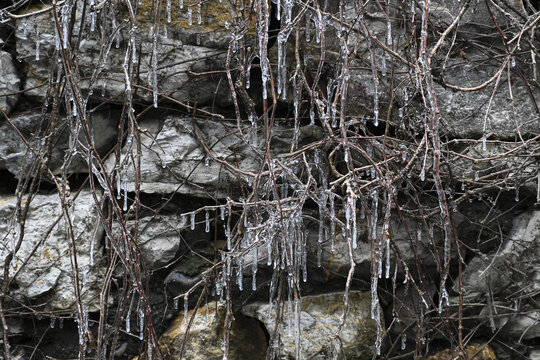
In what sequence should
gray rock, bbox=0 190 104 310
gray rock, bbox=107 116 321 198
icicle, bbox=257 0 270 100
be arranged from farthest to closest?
1. gray rock, bbox=107 116 321 198
2. gray rock, bbox=0 190 104 310
3. icicle, bbox=257 0 270 100

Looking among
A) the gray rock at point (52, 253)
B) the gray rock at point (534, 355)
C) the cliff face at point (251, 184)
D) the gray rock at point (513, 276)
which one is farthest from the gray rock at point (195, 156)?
the gray rock at point (534, 355)

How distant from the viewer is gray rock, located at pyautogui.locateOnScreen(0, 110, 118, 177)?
243cm

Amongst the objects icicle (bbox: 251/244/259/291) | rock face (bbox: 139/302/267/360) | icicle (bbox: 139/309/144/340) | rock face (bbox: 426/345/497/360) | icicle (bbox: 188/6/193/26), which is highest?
icicle (bbox: 188/6/193/26)

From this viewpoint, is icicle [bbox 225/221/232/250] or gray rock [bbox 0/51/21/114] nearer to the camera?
icicle [bbox 225/221/232/250]

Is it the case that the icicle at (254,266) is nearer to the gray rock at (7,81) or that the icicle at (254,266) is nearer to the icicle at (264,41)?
the icicle at (264,41)

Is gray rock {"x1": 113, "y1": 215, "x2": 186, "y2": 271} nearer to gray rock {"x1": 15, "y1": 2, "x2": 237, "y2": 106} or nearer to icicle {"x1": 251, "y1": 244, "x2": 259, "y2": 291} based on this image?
icicle {"x1": 251, "y1": 244, "x2": 259, "y2": 291}

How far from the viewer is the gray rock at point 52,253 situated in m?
2.36

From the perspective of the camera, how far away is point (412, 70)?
2.17 meters

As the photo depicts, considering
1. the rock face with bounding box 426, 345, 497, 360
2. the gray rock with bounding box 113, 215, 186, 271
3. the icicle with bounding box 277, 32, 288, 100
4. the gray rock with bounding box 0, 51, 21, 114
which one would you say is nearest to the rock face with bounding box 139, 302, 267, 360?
the gray rock with bounding box 113, 215, 186, 271

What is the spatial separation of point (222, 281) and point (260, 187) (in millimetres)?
369

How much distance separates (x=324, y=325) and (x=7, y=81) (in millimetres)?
1524

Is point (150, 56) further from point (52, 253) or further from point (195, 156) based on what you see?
point (52, 253)

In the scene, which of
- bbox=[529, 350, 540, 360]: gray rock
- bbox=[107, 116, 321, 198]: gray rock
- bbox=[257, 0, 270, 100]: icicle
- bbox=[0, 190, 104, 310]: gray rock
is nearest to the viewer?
bbox=[257, 0, 270, 100]: icicle

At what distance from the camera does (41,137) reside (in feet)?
7.88
